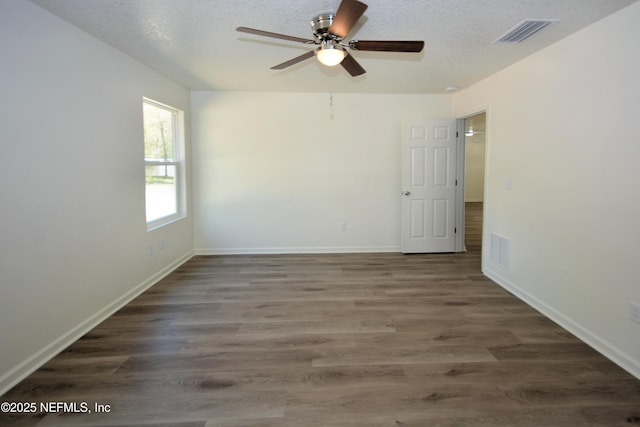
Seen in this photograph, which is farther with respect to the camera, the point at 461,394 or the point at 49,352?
the point at 49,352

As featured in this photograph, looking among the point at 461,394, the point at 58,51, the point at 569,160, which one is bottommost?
the point at 461,394

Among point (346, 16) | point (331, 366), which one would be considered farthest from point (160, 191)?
point (346, 16)

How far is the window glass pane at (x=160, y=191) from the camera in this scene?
13.2ft

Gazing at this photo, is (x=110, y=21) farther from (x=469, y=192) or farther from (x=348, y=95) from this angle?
(x=469, y=192)

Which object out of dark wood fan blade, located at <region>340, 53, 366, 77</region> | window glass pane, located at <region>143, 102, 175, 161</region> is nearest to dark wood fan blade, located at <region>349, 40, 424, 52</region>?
dark wood fan blade, located at <region>340, 53, 366, 77</region>

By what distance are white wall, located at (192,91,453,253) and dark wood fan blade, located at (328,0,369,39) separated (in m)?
3.09

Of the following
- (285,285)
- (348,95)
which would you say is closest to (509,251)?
(285,285)

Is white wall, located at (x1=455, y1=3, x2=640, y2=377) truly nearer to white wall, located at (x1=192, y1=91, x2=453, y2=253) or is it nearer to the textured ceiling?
the textured ceiling

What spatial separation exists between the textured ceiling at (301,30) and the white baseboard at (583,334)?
2.37m

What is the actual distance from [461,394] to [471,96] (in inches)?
156

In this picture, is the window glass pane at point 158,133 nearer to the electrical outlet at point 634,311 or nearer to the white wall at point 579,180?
the white wall at point 579,180

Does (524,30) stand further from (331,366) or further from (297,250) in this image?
(297,250)

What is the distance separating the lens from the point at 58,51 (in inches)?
97.9

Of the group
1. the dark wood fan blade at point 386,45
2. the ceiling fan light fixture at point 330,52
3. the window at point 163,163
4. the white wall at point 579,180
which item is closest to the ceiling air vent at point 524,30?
the white wall at point 579,180
